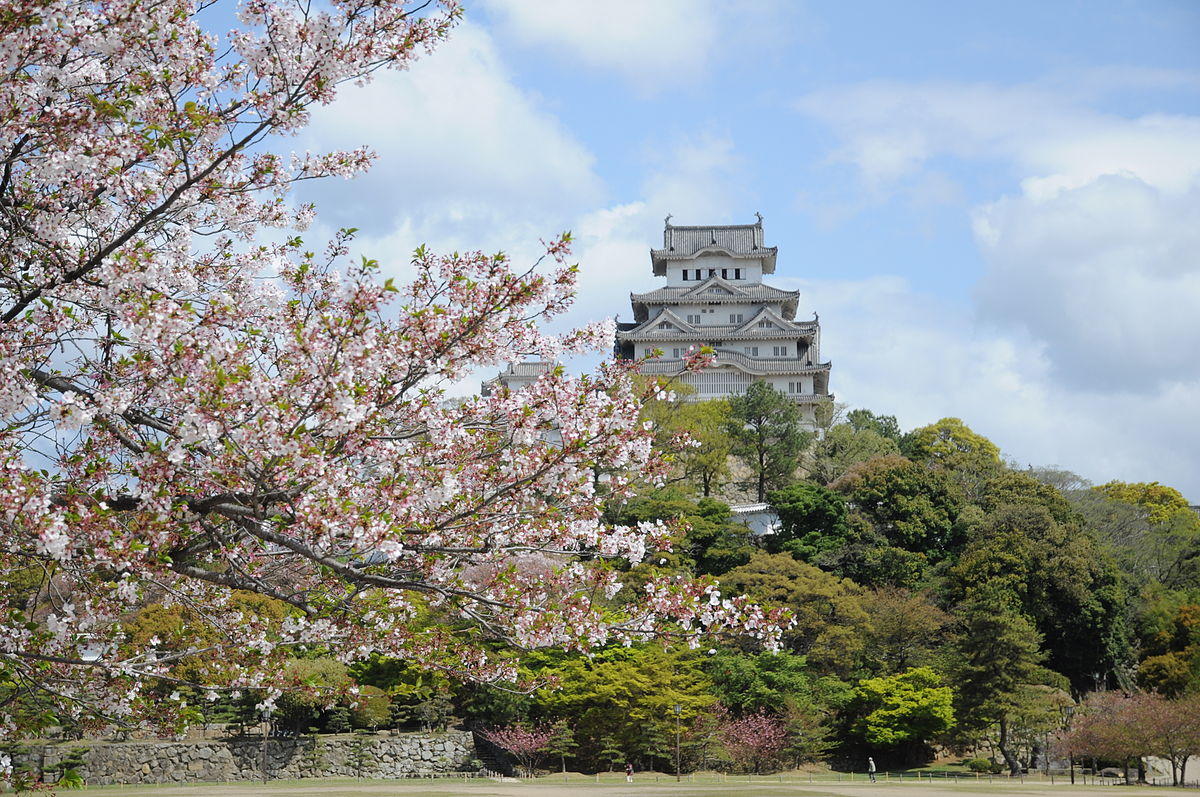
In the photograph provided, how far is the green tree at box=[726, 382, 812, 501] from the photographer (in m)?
44.5

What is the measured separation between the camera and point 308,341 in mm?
5559

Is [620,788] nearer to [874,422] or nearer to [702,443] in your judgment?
[702,443]

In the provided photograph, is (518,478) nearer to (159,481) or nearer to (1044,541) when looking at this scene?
(159,481)

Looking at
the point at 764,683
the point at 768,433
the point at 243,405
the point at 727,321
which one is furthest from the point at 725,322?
the point at 243,405

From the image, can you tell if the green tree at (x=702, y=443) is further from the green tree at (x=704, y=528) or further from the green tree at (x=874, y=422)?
the green tree at (x=874, y=422)

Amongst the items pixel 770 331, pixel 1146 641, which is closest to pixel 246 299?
pixel 1146 641

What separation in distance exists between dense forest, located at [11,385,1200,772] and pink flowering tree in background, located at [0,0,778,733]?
19.7 m

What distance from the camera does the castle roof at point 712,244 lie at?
6209cm

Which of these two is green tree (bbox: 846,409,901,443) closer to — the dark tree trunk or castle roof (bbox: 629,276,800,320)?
castle roof (bbox: 629,276,800,320)

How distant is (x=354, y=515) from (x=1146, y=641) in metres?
38.0

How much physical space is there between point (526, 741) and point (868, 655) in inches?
433

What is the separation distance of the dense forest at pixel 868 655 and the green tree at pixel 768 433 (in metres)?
4.11

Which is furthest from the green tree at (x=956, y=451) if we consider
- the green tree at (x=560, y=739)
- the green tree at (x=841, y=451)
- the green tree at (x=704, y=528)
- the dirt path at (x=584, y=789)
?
the green tree at (x=560, y=739)

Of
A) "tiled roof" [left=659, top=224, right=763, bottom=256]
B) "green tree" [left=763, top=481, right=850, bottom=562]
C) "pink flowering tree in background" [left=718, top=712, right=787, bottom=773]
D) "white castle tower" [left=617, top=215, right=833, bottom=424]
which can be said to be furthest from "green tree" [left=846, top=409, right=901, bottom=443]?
"pink flowering tree in background" [left=718, top=712, right=787, bottom=773]
